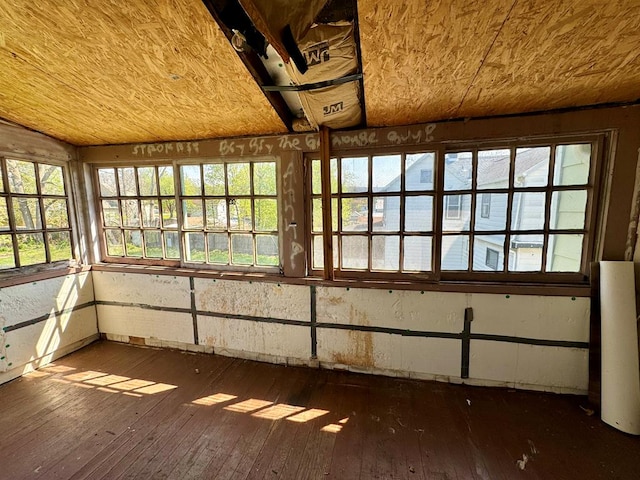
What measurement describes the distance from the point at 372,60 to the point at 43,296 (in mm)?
3451

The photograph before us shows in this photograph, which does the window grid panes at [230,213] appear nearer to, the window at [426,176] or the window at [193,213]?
the window at [193,213]

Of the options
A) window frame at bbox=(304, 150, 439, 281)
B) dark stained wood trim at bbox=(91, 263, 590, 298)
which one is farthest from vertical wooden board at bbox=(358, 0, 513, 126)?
dark stained wood trim at bbox=(91, 263, 590, 298)

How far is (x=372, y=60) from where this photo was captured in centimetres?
145

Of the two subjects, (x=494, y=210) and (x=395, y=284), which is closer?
(x=494, y=210)

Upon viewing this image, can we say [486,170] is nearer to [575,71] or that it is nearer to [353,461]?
[575,71]

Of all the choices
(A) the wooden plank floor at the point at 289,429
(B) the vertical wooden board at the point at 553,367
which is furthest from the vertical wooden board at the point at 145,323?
(B) the vertical wooden board at the point at 553,367

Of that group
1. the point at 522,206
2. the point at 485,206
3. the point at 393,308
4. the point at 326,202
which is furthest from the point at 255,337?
the point at 522,206

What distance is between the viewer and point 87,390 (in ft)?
7.14

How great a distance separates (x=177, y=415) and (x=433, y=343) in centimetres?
200

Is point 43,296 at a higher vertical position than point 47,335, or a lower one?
higher

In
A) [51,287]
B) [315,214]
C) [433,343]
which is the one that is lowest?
[433,343]

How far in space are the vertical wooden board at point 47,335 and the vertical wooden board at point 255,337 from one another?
1329 mm

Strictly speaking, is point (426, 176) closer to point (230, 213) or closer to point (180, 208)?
point (230, 213)

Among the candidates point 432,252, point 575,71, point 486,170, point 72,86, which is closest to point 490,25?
point 575,71
